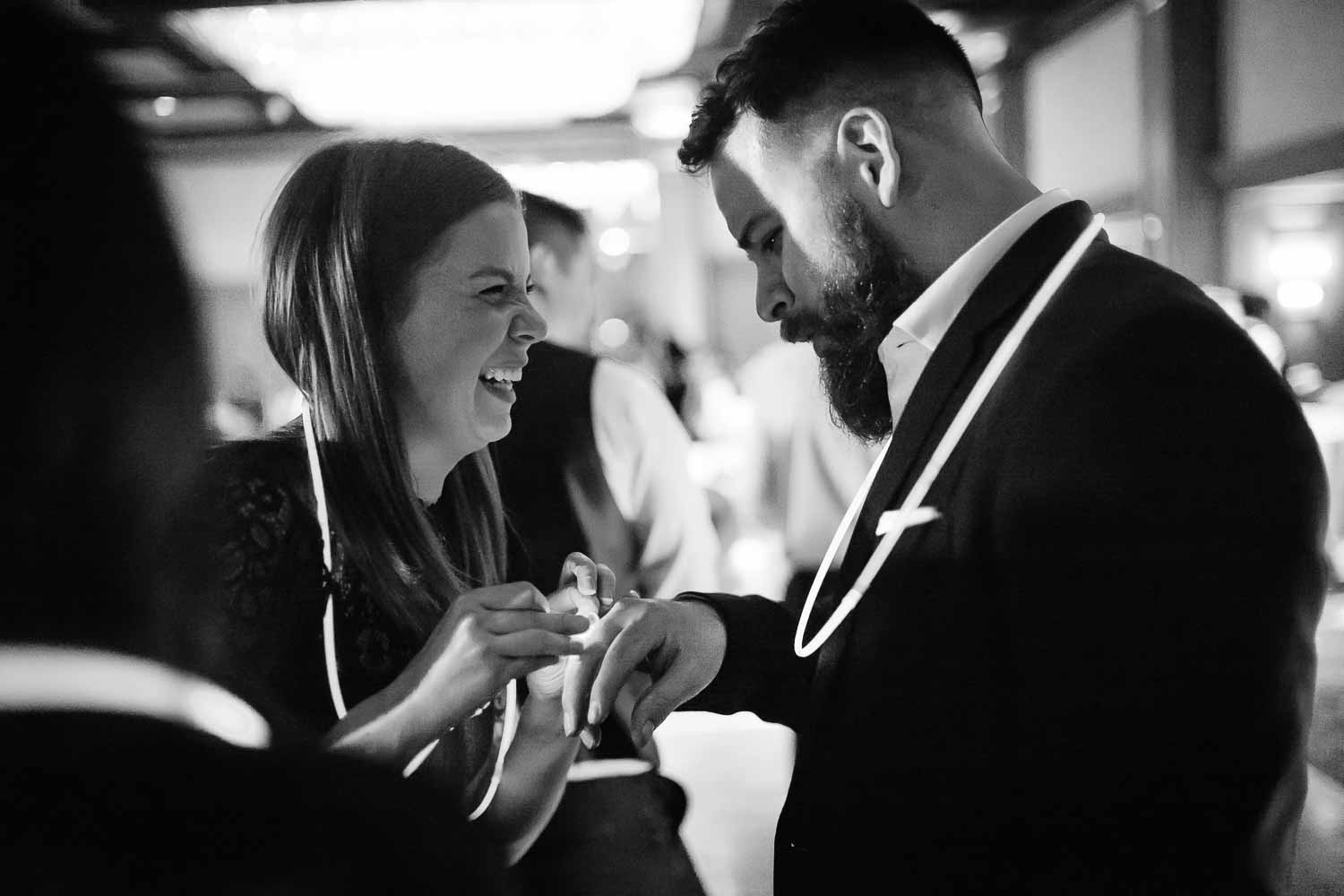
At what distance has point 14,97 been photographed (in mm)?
400

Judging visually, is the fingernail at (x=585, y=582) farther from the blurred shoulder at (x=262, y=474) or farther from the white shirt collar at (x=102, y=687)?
the white shirt collar at (x=102, y=687)

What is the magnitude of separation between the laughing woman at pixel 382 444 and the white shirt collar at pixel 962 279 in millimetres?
508

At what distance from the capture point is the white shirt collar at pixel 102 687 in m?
0.39

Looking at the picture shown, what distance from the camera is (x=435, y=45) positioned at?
4.83 m

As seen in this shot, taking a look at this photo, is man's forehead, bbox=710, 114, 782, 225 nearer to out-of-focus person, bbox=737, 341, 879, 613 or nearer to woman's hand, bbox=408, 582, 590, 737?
woman's hand, bbox=408, 582, 590, 737

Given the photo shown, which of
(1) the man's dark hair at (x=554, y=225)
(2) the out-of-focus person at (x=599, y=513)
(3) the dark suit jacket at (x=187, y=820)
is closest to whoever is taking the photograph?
(3) the dark suit jacket at (x=187, y=820)

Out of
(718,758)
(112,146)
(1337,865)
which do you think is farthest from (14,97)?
(718,758)

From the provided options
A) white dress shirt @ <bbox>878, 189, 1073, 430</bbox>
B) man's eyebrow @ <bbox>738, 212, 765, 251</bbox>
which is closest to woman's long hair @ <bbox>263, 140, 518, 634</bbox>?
man's eyebrow @ <bbox>738, 212, 765, 251</bbox>

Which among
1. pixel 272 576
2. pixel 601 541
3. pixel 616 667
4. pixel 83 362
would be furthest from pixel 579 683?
pixel 601 541

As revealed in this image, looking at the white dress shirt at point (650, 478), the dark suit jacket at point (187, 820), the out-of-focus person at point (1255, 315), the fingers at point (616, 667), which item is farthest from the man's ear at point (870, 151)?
the out-of-focus person at point (1255, 315)

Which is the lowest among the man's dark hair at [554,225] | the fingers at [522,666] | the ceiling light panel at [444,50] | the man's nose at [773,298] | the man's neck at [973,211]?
the fingers at [522,666]

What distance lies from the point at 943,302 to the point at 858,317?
13 centimetres

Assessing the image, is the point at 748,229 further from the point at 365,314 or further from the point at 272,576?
the point at 272,576

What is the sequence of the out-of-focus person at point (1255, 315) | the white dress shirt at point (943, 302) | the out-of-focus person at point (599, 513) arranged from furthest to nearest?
the out-of-focus person at point (1255, 315)
the out-of-focus person at point (599, 513)
the white dress shirt at point (943, 302)
